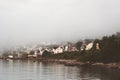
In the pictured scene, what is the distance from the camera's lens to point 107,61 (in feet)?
408

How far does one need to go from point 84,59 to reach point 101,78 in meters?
66.2

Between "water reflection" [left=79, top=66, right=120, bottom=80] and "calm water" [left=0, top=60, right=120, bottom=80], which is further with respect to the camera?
"calm water" [left=0, top=60, right=120, bottom=80]

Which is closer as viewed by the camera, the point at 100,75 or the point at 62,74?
the point at 100,75

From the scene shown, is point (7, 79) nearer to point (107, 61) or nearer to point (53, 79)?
point (53, 79)

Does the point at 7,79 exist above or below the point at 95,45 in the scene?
below

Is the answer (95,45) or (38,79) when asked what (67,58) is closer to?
(95,45)

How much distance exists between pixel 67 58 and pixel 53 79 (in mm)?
104929

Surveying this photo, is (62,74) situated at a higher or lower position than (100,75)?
higher

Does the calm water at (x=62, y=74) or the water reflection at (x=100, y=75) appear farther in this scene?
the calm water at (x=62, y=74)

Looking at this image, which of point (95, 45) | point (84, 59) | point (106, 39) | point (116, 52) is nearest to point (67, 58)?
point (95, 45)

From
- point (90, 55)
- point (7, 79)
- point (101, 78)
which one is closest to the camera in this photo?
point (7, 79)

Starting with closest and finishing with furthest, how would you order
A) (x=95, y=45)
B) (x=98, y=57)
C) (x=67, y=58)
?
(x=98, y=57), (x=95, y=45), (x=67, y=58)

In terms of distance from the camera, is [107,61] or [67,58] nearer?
[107,61]

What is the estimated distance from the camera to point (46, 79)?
7419 centimetres
